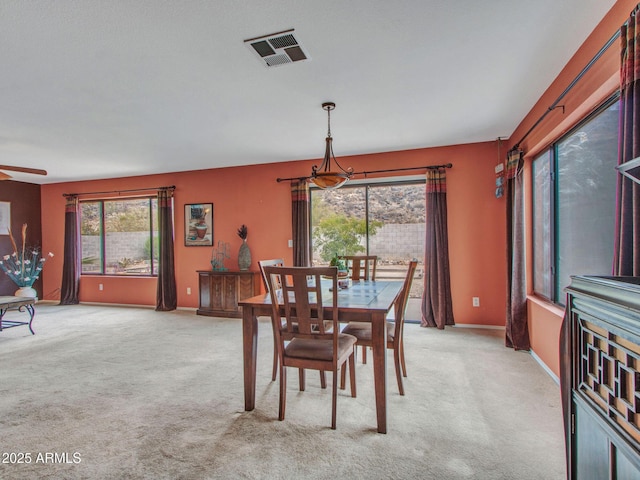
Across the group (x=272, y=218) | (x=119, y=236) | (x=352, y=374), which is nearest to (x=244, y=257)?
(x=272, y=218)

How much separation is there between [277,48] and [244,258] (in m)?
3.70

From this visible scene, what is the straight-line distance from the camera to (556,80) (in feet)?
8.89

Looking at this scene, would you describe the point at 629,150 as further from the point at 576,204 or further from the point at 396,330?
the point at 396,330

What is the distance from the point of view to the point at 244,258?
5.49 metres

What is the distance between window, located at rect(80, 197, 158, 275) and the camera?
21.0ft

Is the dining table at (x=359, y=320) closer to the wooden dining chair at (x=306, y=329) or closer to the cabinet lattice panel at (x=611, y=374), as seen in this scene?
the wooden dining chair at (x=306, y=329)

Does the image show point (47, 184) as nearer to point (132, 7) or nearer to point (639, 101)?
point (132, 7)

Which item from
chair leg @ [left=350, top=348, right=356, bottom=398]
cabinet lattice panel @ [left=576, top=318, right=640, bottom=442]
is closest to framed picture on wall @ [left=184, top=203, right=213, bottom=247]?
chair leg @ [left=350, top=348, right=356, bottom=398]

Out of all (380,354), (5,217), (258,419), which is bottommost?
(258,419)

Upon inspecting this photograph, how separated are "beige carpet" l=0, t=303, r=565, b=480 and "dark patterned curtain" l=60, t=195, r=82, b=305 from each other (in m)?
3.16

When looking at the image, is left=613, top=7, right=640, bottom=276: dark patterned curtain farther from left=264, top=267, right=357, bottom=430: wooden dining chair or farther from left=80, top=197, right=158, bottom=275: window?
left=80, top=197, right=158, bottom=275: window

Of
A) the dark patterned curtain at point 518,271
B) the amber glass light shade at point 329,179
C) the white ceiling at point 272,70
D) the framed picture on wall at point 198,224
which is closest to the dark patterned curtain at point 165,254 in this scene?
the framed picture on wall at point 198,224

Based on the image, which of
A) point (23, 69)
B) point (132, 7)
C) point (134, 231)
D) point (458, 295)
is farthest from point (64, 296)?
point (458, 295)

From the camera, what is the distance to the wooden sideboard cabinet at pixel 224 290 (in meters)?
5.34
